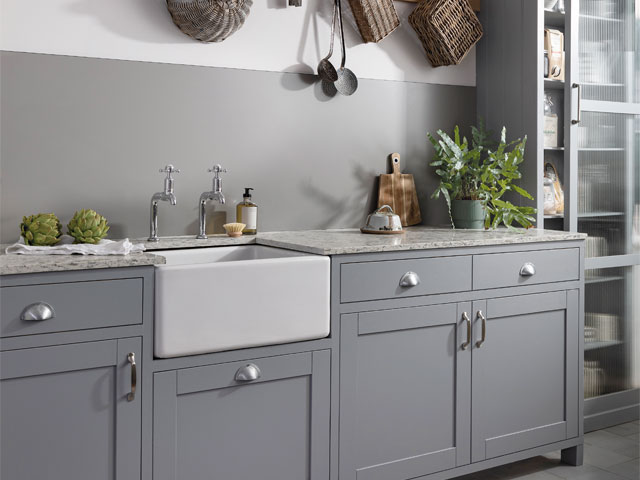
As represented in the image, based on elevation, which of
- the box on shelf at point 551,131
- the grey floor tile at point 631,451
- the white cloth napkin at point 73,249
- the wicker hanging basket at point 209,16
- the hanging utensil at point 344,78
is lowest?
the grey floor tile at point 631,451

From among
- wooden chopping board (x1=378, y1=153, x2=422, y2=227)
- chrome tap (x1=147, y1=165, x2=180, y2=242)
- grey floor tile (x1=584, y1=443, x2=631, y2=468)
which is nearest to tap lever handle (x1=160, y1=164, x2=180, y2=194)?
chrome tap (x1=147, y1=165, x2=180, y2=242)

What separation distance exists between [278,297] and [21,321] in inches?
28.5

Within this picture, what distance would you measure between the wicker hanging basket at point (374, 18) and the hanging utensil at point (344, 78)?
0.27ft

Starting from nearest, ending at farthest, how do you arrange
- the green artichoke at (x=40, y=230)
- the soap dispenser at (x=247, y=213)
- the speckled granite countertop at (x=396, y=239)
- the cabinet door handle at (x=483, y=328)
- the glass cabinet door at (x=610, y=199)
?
the green artichoke at (x=40, y=230)
the speckled granite countertop at (x=396, y=239)
the cabinet door handle at (x=483, y=328)
the soap dispenser at (x=247, y=213)
the glass cabinet door at (x=610, y=199)

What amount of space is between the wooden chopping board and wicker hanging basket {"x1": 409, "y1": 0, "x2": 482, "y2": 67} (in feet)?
1.65

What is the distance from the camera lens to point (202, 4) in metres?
2.42

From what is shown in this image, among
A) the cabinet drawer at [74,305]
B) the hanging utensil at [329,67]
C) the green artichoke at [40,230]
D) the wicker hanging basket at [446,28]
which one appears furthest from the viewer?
the wicker hanging basket at [446,28]

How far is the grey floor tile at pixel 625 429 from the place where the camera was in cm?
314

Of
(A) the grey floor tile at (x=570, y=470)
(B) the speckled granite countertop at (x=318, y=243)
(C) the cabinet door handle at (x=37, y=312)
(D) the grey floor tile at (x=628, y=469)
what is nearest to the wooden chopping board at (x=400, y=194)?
(B) the speckled granite countertop at (x=318, y=243)

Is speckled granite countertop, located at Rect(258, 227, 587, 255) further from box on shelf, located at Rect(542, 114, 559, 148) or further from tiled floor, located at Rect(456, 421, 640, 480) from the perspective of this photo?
tiled floor, located at Rect(456, 421, 640, 480)

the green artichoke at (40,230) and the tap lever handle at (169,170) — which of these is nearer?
the green artichoke at (40,230)

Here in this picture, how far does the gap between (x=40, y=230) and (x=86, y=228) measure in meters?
0.14

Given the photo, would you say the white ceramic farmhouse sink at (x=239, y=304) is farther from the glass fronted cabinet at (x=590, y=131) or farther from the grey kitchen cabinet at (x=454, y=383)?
the glass fronted cabinet at (x=590, y=131)

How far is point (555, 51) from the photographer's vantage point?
3062 millimetres
